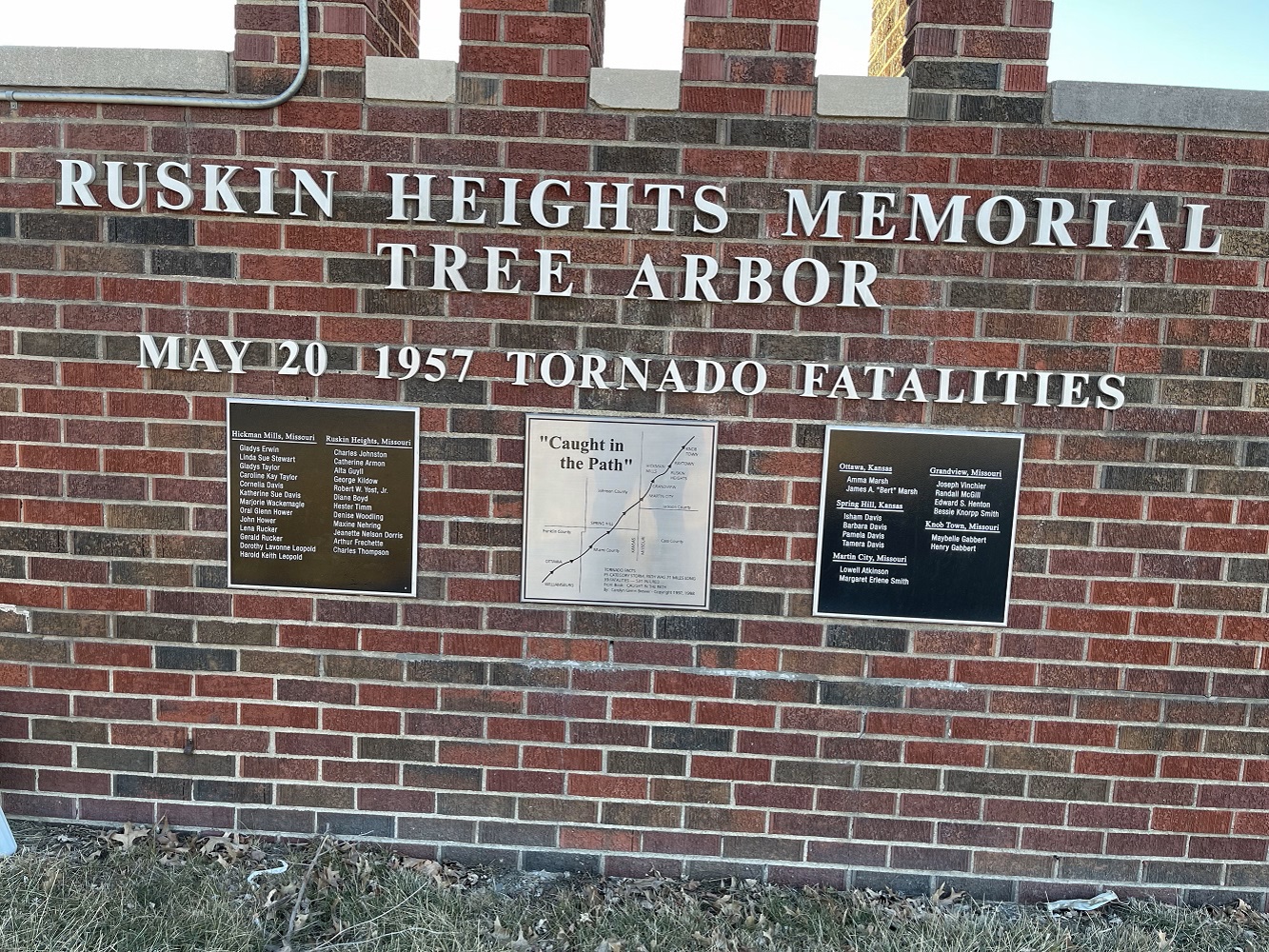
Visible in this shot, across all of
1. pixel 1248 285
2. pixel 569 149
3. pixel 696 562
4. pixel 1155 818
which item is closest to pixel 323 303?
pixel 569 149

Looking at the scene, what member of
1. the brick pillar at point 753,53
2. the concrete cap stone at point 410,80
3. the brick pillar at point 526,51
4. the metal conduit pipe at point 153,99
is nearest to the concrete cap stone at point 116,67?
the metal conduit pipe at point 153,99

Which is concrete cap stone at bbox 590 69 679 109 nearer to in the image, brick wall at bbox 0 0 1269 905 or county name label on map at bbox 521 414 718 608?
brick wall at bbox 0 0 1269 905

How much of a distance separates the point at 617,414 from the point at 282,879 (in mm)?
1987

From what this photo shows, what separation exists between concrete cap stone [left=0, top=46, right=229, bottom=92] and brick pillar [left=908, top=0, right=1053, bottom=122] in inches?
92.2

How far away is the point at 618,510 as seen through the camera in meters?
3.02

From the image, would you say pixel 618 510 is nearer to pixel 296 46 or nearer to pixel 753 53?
pixel 753 53

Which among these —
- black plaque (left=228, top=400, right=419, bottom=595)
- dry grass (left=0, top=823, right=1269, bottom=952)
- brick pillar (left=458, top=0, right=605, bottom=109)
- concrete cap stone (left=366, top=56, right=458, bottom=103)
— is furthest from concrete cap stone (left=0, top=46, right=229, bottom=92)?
dry grass (left=0, top=823, right=1269, bottom=952)

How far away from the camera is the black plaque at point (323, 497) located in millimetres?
3023

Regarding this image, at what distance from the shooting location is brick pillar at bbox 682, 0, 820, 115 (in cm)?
285

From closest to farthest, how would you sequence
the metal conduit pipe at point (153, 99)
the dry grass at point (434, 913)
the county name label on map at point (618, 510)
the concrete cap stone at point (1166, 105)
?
1. the dry grass at point (434, 913)
2. the concrete cap stone at point (1166, 105)
3. the metal conduit pipe at point (153, 99)
4. the county name label on map at point (618, 510)

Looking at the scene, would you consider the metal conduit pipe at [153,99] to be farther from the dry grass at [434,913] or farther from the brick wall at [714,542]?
the dry grass at [434,913]

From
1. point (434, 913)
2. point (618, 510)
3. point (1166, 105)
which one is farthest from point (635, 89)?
point (434, 913)

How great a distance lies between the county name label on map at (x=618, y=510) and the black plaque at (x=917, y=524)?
17.5 inches

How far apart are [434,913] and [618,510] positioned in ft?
4.70
